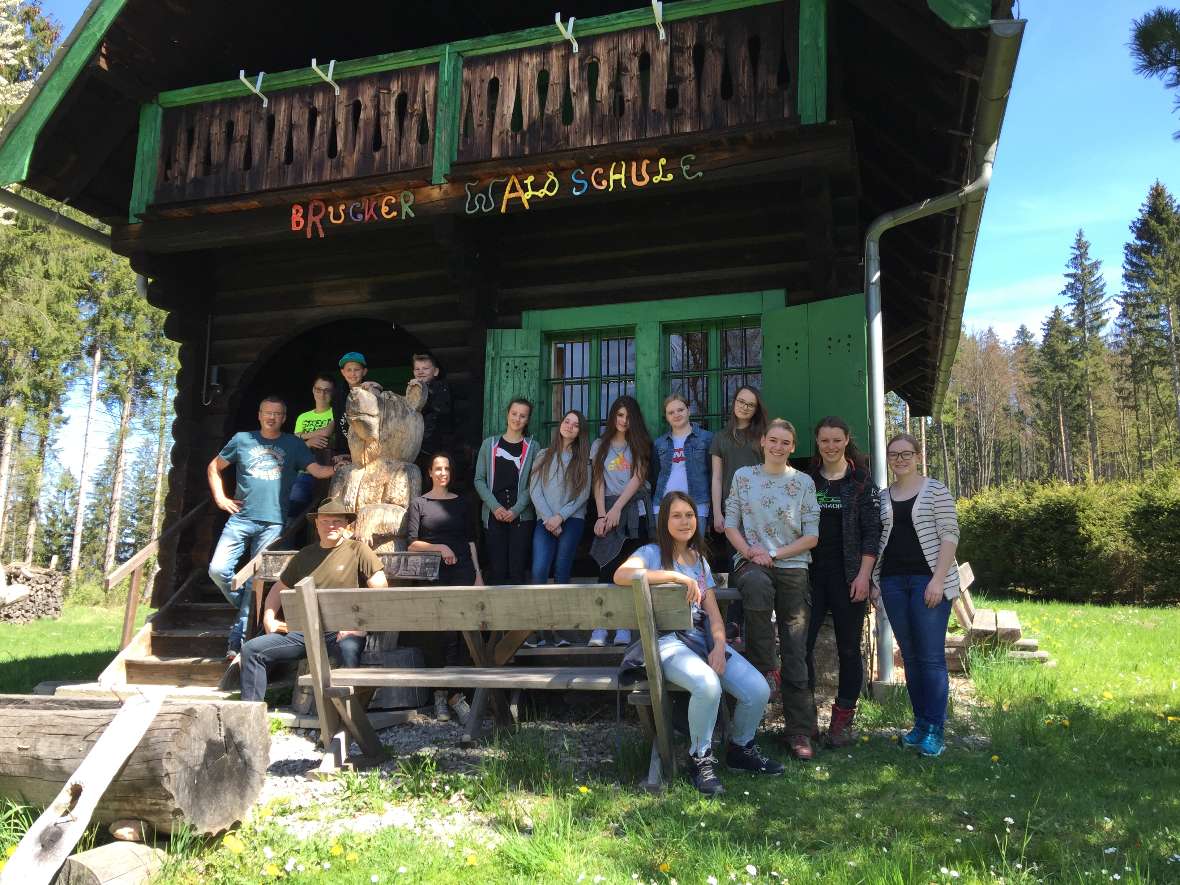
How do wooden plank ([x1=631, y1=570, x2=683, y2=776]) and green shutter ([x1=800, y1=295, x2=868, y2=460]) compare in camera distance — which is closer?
wooden plank ([x1=631, y1=570, x2=683, y2=776])

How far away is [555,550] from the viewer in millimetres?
6484

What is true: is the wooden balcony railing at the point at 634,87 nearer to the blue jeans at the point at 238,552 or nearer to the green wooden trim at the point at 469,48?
the green wooden trim at the point at 469,48

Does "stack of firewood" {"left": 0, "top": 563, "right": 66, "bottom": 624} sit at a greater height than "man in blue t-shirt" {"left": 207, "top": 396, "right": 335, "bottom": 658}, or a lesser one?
lesser

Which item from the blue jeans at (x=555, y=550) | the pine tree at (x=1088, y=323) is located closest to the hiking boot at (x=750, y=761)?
the blue jeans at (x=555, y=550)

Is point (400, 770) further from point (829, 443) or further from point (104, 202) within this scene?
point (104, 202)

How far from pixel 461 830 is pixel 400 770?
0.86m

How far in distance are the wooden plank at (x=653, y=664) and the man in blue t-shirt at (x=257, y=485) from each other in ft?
13.2

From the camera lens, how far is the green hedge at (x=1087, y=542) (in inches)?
613

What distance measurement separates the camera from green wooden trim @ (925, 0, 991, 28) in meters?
5.25

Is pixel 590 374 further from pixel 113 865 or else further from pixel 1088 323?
pixel 1088 323

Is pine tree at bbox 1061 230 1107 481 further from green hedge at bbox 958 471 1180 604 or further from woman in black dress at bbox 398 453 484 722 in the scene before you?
woman in black dress at bbox 398 453 484 722

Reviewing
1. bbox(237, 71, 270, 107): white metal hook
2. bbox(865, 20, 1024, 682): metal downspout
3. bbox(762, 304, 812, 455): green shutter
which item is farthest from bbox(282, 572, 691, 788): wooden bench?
bbox(237, 71, 270, 107): white metal hook

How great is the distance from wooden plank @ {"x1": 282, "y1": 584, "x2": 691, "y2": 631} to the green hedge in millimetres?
14984

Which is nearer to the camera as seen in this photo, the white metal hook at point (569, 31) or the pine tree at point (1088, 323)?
the white metal hook at point (569, 31)
